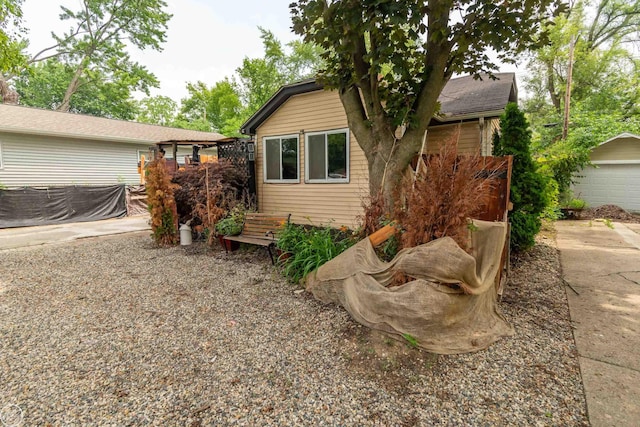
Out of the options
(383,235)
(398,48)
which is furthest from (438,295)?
(398,48)

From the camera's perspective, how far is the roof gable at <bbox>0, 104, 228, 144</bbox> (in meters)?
11.5

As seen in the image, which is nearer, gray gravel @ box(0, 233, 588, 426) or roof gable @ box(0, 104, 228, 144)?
gray gravel @ box(0, 233, 588, 426)

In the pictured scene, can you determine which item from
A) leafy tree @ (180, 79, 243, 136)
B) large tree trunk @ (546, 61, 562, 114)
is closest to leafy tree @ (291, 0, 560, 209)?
large tree trunk @ (546, 61, 562, 114)

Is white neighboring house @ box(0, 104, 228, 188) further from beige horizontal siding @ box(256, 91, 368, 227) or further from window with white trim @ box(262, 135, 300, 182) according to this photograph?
beige horizontal siding @ box(256, 91, 368, 227)

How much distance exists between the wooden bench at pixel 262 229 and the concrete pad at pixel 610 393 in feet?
14.2

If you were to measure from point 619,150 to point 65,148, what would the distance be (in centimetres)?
2185

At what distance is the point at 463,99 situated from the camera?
7.89m

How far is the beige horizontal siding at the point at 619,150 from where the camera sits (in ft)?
38.3

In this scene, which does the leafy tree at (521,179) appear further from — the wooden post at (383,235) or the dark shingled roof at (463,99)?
the wooden post at (383,235)

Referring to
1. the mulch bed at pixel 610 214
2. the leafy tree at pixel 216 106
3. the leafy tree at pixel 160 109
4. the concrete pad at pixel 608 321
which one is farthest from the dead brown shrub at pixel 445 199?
the leafy tree at pixel 160 109

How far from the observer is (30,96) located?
24.8m

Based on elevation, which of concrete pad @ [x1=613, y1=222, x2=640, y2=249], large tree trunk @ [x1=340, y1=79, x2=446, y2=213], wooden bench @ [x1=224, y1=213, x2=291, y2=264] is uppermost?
large tree trunk @ [x1=340, y1=79, x2=446, y2=213]

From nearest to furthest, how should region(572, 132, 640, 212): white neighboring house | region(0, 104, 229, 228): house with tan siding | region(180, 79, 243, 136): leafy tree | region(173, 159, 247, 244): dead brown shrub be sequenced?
region(173, 159, 247, 244): dead brown shrub < region(0, 104, 229, 228): house with tan siding < region(572, 132, 640, 212): white neighboring house < region(180, 79, 243, 136): leafy tree

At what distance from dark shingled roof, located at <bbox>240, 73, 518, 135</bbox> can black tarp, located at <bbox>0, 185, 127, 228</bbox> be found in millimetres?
7298
